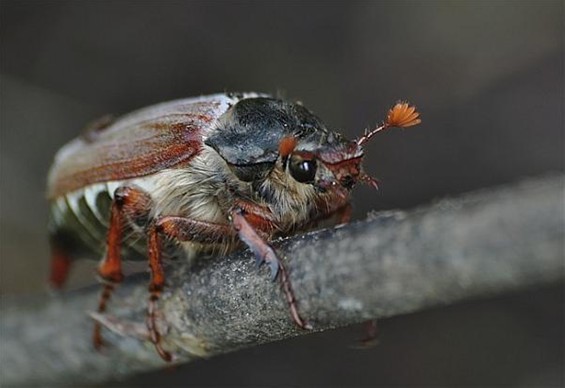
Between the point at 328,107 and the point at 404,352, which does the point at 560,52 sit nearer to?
the point at 328,107

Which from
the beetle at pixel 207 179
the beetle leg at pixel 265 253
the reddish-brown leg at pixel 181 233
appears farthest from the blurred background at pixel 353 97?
the beetle leg at pixel 265 253

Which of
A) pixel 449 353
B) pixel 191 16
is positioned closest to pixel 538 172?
pixel 449 353

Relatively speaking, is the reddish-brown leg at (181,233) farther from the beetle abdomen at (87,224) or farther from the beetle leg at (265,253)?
the beetle abdomen at (87,224)

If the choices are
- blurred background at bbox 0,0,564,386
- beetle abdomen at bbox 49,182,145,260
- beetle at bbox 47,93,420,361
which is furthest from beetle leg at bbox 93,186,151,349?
blurred background at bbox 0,0,564,386

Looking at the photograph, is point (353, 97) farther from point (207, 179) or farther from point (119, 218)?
point (119, 218)

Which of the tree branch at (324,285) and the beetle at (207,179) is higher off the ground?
the beetle at (207,179)

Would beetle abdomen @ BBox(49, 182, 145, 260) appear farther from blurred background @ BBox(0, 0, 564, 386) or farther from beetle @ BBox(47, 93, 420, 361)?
blurred background @ BBox(0, 0, 564, 386)
